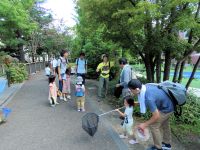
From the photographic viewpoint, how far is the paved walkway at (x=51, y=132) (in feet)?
17.5

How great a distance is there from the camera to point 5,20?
13828 mm

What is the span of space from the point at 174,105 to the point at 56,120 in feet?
12.4

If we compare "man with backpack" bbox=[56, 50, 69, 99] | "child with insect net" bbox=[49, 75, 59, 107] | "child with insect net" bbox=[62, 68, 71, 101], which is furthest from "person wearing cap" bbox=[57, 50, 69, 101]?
"child with insect net" bbox=[49, 75, 59, 107]

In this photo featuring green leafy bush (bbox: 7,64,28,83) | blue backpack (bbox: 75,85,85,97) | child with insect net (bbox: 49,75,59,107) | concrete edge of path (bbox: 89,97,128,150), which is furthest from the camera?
green leafy bush (bbox: 7,64,28,83)

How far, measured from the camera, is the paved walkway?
5.32 m

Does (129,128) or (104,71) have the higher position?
(104,71)

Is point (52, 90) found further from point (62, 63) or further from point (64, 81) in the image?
point (62, 63)

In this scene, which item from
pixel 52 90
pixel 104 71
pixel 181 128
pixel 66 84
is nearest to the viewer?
pixel 181 128

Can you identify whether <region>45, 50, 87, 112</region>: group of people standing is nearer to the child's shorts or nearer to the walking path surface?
the walking path surface

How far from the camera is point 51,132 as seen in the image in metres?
6.18

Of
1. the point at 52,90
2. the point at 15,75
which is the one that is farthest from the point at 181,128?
the point at 15,75

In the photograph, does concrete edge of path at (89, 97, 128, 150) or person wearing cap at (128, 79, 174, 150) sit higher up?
person wearing cap at (128, 79, 174, 150)

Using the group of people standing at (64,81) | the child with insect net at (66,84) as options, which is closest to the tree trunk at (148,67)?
the group of people standing at (64,81)

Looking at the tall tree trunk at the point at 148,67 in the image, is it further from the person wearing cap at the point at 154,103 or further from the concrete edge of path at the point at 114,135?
the person wearing cap at the point at 154,103
